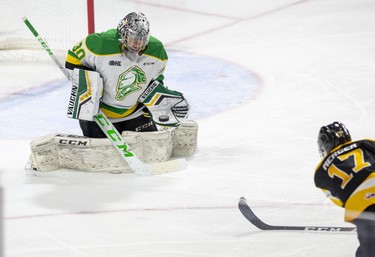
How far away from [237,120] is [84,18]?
1.53 m

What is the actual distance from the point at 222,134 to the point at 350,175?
6.81 feet

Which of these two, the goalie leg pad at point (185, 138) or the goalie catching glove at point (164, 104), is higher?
the goalie catching glove at point (164, 104)

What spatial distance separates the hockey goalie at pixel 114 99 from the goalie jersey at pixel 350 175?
1.47 meters

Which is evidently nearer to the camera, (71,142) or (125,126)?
(71,142)

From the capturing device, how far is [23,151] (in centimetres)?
417

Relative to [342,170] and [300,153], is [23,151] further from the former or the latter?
[342,170]

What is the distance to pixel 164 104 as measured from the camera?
3971 mm

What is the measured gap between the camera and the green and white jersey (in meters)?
3.81

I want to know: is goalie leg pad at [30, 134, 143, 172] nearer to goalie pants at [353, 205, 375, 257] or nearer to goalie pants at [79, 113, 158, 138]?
goalie pants at [79, 113, 158, 138]

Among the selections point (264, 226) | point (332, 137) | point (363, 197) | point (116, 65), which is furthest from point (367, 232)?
point (116, 65)

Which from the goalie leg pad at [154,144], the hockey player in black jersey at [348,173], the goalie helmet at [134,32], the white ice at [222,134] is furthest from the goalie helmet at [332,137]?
the goalie leg pad at [154,144]

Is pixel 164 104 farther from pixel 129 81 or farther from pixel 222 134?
pixel 222 134

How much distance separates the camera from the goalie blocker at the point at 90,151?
3.82m

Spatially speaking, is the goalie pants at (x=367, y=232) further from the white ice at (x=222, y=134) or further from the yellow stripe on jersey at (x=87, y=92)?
the yellow stripe on jersey at (x=87, y=92)
